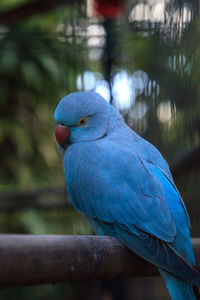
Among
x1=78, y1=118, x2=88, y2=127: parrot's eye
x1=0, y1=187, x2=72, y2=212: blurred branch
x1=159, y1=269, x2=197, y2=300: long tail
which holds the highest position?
x1=78, y1=118, x2=88, y2=127: parrot's eye

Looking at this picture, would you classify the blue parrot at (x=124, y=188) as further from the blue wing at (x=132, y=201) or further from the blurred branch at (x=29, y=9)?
the blurred branch at (x=29, y=9)

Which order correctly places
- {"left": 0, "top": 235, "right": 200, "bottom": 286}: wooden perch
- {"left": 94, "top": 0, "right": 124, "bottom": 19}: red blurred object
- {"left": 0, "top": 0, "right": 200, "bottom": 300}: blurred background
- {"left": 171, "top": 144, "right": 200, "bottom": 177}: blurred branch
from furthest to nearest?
{"left": 94, "top": 0, "right": 124, "bottom": 19}: red blurred object
{"left": 171, "top": 144, "right": 200, "bottom": 177}: blurred branch
{"left": 0, "top": 0, "right": 200, "bottom": 300}: blurred background
{"left": 0, "top": 235, "right": 200, "bottom": 286}: wooden perch

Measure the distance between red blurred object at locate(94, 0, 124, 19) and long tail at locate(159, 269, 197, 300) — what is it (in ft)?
2.62

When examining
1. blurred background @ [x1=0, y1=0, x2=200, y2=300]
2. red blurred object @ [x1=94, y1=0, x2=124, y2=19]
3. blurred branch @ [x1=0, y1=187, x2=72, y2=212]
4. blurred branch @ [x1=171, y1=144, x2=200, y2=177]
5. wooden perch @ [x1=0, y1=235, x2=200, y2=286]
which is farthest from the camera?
blurred branch @ [x1=0, y1=187, x2=72, y2=212]

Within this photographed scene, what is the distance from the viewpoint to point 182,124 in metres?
0.83

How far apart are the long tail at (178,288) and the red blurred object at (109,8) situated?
0.80 m

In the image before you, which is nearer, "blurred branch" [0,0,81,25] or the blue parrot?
the blue parrot

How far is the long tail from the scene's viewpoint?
59 cm

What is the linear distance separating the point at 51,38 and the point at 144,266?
35.9 inches

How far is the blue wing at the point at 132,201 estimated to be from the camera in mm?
620

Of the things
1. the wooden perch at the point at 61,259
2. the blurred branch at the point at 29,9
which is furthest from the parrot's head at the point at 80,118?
the blurred branch at the point at 29,9

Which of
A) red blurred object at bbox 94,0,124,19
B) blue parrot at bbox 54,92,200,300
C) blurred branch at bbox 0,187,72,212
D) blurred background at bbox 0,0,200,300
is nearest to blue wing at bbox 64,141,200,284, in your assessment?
blue parrot at bbox 54,92,200,300

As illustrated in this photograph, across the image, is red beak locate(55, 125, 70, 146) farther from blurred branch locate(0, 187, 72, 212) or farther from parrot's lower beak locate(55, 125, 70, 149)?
blurred branch locate(0, 187, 72, 212)

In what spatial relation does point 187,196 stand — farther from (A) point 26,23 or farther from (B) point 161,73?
(A) point 26,23
